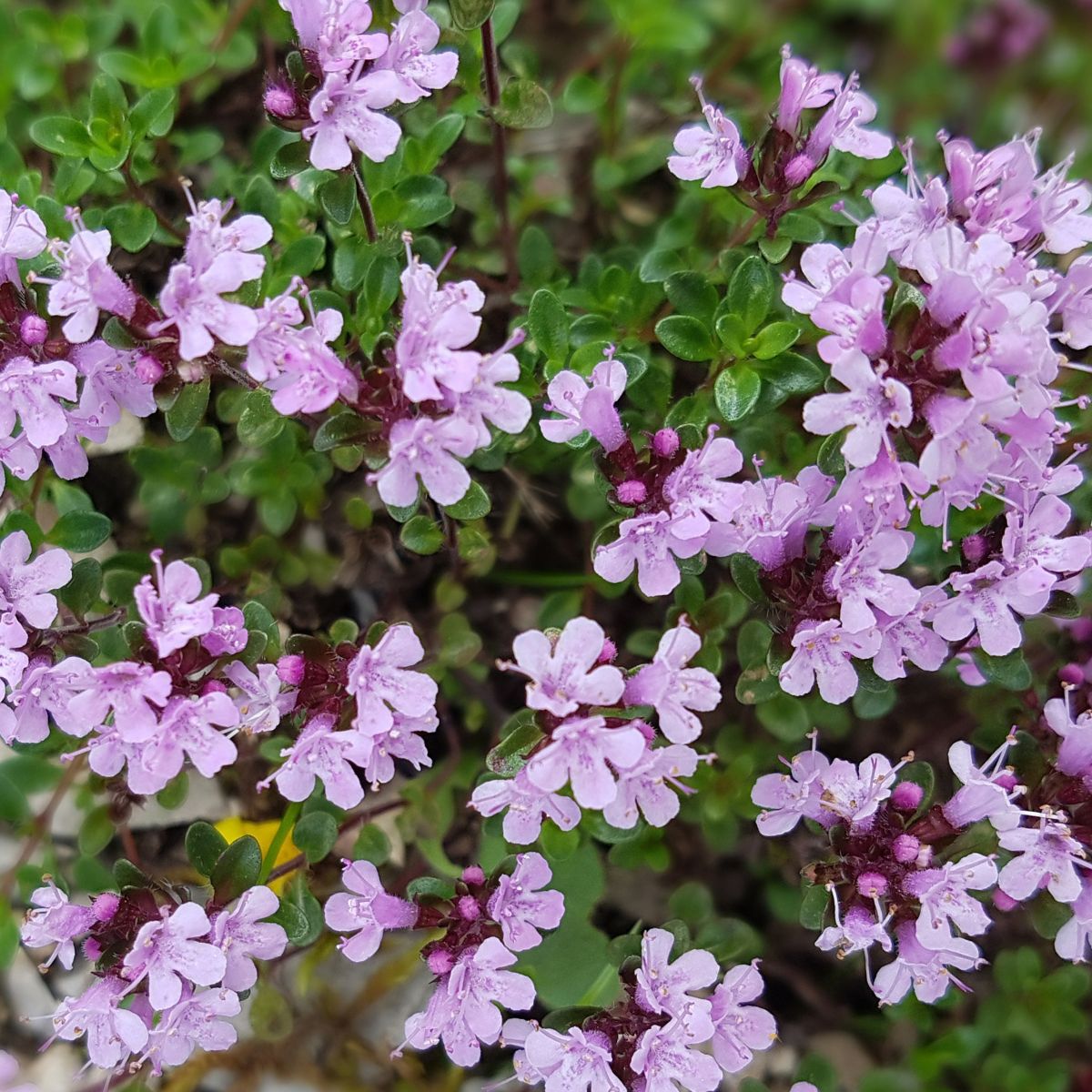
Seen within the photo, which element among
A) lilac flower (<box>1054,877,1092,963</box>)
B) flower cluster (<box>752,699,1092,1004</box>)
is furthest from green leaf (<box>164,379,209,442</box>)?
lilac flower (<box>1054,877,1092,963</box>)

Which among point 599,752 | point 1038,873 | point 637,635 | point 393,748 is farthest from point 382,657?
point 1038,873

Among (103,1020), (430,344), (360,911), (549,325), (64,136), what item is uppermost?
(430,344)

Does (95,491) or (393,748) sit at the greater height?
(393,748)

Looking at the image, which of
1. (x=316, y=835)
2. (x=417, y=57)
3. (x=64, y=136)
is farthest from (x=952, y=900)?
(x=64, y=136)

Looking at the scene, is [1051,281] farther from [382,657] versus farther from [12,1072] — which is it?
[12,1072]

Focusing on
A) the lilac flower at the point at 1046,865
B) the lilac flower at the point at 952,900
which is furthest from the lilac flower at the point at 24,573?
the lilac flower at the point at 1046,865

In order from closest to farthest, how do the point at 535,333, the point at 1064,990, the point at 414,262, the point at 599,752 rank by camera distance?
the point at 599,752 → the point at 414,262 → the point at 535,333 → the point at 1064,990

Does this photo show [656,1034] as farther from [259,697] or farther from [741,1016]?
[259,697]
